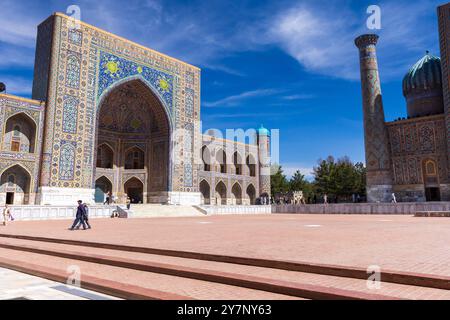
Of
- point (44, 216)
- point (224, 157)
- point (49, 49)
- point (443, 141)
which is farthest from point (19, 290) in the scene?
point (224, 157)

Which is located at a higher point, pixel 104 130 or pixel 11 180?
pixel 104 130

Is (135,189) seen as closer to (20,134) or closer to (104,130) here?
(104,130)

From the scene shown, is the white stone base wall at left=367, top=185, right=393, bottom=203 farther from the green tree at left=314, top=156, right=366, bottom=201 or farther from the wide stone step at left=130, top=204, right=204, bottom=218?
the wide stone step at left=130, top=204, right=204, bottom=218

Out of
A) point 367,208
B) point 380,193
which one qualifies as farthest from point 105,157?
point 380,193

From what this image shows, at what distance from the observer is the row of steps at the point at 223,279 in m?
3.27

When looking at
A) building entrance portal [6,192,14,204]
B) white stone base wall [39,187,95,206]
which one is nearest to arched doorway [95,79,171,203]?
white stone base wall [39,187,95,206]

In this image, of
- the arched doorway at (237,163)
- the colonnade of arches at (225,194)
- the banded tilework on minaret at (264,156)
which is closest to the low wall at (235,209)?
the colonnade of arches at (225,194)

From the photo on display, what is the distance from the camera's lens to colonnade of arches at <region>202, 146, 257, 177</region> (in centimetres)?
3456

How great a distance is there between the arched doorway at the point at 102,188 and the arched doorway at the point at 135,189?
1469 millimetres

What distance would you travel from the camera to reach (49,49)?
20453 millimetres

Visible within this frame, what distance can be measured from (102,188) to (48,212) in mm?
9182

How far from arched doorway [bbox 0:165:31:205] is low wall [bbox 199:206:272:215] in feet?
34.8

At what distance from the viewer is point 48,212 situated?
17203 millimetres

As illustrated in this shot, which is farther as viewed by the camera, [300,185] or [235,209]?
[300,185]
